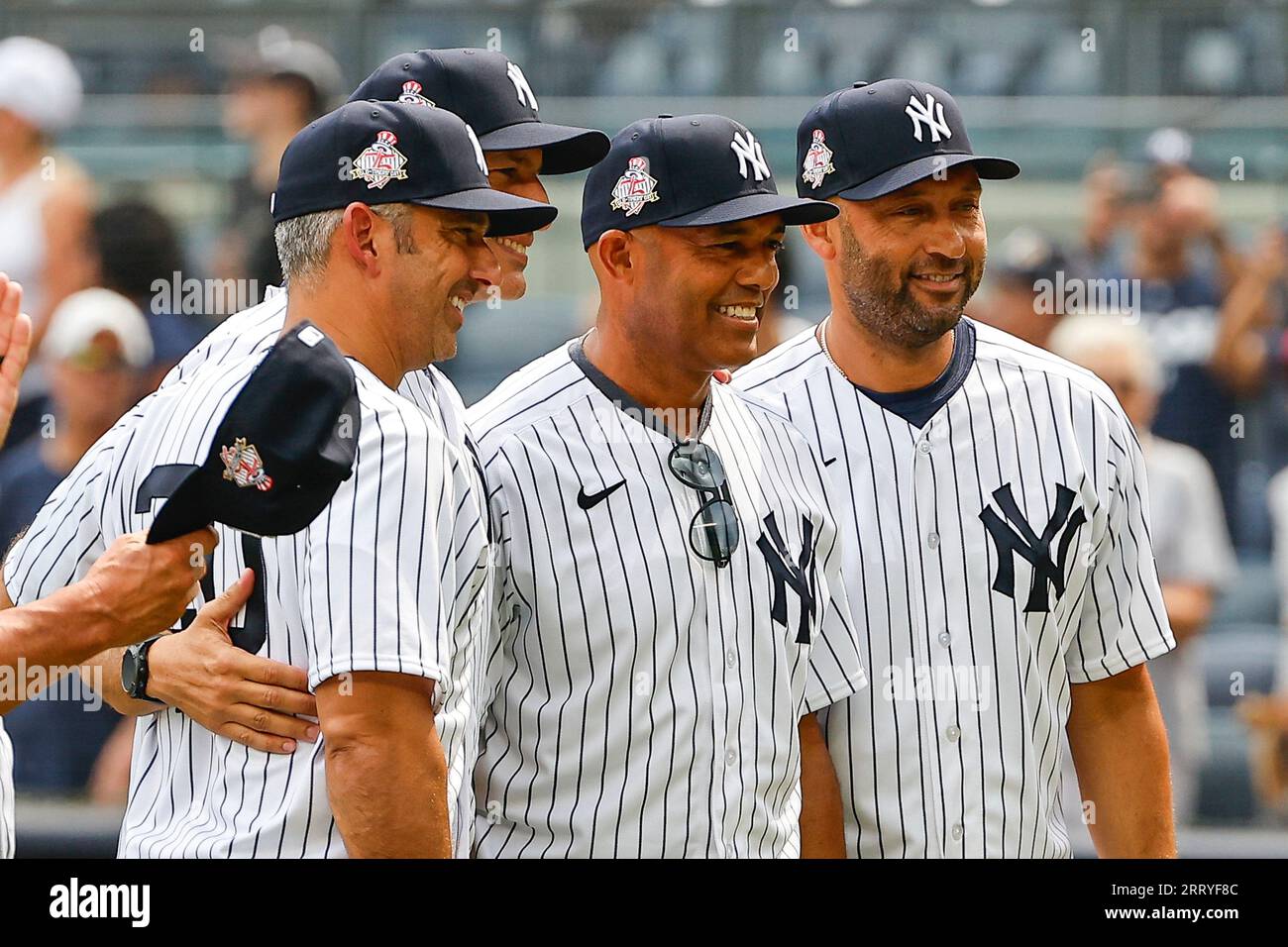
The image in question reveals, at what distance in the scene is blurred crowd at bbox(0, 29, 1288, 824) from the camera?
448cm

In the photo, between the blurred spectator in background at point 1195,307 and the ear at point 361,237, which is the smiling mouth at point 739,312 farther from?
the blurred spectator in background at point 1195,307

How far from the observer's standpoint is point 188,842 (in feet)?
6.72

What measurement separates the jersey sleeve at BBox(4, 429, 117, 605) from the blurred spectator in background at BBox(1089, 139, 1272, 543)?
131 inches

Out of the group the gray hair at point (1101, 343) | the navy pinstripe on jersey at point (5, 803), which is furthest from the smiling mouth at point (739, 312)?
the gray hair at point (1101, 343)

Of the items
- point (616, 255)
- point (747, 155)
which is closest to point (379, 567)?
point (616, 255)

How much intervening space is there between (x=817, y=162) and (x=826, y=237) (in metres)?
0.12

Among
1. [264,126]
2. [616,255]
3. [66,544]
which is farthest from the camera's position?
[264,126]

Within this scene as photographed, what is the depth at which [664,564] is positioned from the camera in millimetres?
2346

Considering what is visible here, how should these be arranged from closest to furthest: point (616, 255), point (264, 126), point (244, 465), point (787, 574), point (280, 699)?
point (244, 465), point (280, 699), point (787, 574), point (616, 255), point (264, 126)

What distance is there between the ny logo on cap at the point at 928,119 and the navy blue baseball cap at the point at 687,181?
0.25 metres

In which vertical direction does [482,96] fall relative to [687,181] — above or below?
above

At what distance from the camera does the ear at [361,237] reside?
6.98 ft

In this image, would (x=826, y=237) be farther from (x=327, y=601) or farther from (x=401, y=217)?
(x=327, y=601)

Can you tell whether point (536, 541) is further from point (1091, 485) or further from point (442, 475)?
point (1091, 485)
